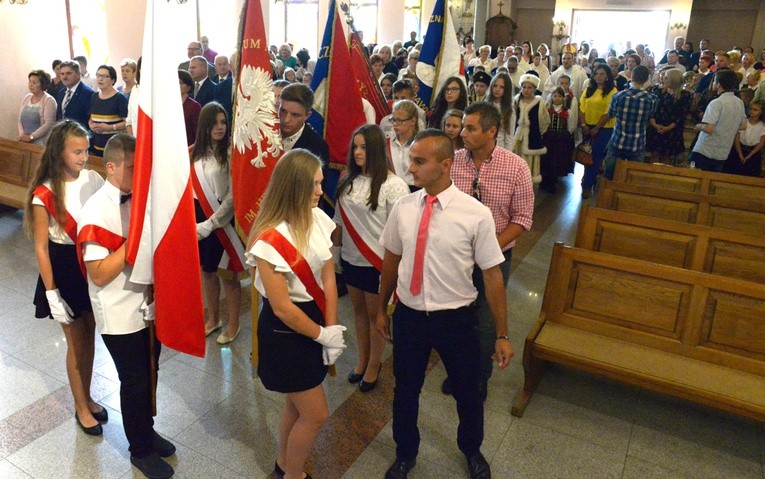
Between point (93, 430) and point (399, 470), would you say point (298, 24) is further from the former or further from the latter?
point (399, 470)

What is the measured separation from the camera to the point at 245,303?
15.6 feet

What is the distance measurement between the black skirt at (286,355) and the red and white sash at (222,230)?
5.04 feet

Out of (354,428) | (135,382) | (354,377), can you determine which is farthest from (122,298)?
(354,377)

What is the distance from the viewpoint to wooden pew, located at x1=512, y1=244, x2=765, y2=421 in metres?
3.04

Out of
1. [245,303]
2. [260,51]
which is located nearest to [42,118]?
[245,303]

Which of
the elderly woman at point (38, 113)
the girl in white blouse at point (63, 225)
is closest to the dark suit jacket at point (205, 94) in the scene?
the elderly woman at point (38, 113)

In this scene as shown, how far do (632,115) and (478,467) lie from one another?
5.36m

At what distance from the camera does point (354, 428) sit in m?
3.23

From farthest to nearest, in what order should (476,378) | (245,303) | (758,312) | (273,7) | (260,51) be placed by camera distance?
(273,7) < (245,303) < (260,51) < (758,312) < (476,378)

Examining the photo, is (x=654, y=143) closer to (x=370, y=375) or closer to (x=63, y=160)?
(x=370, y=375)

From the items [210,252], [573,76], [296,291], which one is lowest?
[210,252]

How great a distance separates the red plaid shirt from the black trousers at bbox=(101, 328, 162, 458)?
1.79 metres

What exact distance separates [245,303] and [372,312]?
1645 millimetres

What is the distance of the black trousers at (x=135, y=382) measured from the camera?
103 inches
